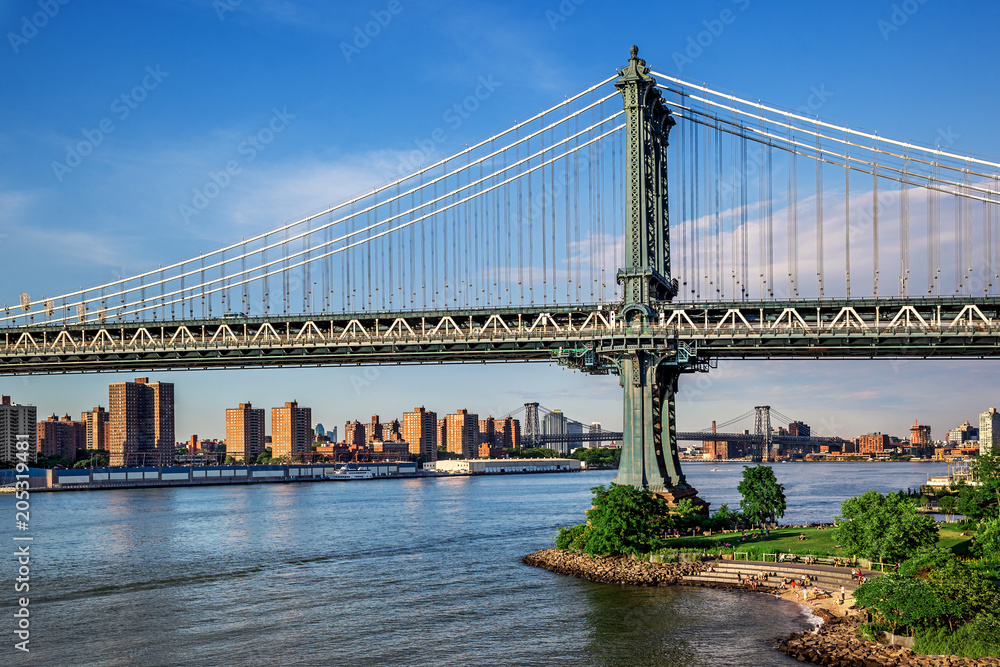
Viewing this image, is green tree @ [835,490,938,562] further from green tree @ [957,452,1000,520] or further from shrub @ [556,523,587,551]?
shrub @ [556,523,587,551]

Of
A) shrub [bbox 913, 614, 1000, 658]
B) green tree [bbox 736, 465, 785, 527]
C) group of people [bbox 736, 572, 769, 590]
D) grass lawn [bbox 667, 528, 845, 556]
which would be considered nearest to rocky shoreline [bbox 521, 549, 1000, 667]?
shrub [bbox 913, 614, 1000, 658]

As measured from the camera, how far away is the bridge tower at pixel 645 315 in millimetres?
58719

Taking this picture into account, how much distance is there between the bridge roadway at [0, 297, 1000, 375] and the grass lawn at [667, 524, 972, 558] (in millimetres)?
11914

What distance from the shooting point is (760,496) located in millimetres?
60812

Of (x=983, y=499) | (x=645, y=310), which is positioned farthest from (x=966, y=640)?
(x=645, y=310)

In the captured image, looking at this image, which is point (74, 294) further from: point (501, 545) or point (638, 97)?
point (638, 97)

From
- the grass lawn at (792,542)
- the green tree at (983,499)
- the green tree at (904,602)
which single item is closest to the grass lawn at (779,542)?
the grass lawn at (792,542)

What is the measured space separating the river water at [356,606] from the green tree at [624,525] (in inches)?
147

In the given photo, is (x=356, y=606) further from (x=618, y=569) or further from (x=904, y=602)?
(x=904, y=602)

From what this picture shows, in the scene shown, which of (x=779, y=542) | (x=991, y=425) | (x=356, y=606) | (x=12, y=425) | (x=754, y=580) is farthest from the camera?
(x=991, y=425)

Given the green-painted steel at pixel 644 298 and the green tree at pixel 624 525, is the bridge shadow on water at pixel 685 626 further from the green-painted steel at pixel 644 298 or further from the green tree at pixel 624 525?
the green-painted steel at pixel 644 298

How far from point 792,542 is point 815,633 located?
57.7 ft

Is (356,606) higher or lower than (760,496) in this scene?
lower

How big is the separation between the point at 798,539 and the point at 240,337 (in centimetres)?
4376
